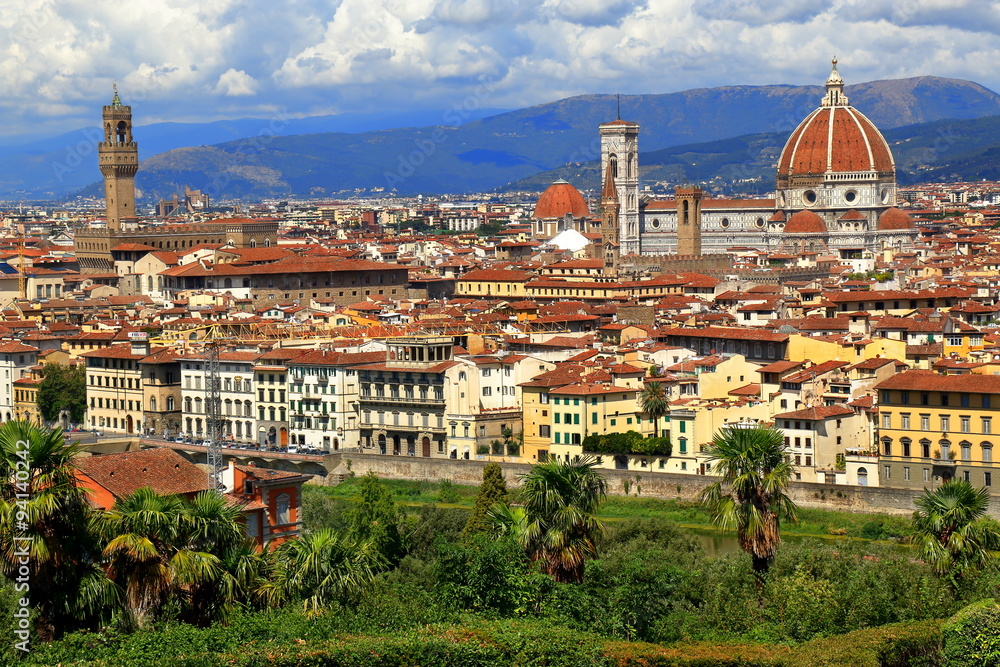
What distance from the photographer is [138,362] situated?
58.5 meters

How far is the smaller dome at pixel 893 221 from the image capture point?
402 ft

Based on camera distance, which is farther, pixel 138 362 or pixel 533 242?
pixel 533 242

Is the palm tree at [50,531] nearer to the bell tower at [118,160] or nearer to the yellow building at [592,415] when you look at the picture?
the yellow building at [592,415]

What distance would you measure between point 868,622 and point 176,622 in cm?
960

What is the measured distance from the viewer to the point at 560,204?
146375mm

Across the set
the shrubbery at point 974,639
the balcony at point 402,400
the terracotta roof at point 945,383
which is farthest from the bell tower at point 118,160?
the shrubbery at point 974,639

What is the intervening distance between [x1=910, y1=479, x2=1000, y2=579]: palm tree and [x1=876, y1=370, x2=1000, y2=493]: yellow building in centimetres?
1408

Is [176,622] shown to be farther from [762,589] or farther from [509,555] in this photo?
[762,589]

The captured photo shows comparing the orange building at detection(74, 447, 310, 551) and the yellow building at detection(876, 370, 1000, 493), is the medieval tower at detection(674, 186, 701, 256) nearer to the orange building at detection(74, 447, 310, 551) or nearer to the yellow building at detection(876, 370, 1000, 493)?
the yellow building at detection(876, 370, 1000, 493)

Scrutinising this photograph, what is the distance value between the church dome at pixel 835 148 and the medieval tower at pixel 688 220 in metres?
11.3

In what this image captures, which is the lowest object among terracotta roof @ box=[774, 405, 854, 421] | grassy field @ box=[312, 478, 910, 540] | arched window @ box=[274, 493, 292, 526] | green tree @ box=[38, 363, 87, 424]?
grassy field @ box=[312, 478, 910, 540]

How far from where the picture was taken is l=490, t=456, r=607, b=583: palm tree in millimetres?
25500

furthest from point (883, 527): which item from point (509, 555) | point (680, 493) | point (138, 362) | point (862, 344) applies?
point (138, 362)

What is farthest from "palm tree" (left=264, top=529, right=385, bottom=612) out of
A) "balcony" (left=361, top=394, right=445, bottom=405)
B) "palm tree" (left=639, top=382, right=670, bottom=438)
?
"balcony" (left=361, top=394, right=445, bottom=405)
